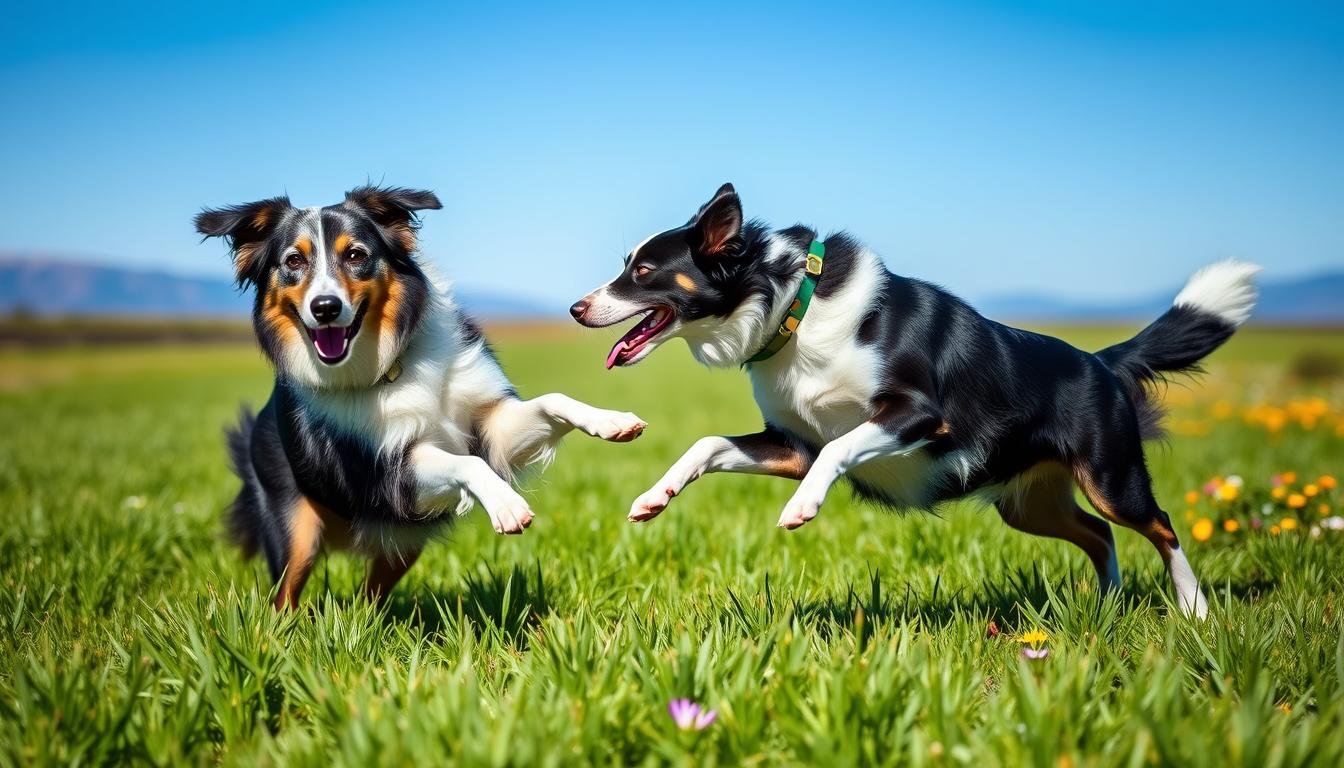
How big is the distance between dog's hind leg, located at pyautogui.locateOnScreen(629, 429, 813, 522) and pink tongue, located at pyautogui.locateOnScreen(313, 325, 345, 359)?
53.5 inches

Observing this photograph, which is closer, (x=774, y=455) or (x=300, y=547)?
(x=774, y=455)

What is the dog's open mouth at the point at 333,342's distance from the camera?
3.75 meters

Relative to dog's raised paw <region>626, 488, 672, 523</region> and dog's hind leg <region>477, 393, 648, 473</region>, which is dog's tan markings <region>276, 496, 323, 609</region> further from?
dog's raised paw <region>626, 488, 672, 523</region>

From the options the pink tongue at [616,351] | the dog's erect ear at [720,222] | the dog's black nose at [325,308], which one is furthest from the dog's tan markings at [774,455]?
the dog's black nose at [325,308]

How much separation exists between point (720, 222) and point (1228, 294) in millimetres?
2531

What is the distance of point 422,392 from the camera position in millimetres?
3916

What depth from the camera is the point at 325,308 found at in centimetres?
361

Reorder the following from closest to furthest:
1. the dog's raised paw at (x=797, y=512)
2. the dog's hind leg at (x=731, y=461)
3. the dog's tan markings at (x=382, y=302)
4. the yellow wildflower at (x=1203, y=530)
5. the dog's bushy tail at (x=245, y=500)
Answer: the dog's raised paw at (x=797, y=512)
the dog's hind leg at (x=731, y=461)
the dog's tan markings at (x=382, y=302)
the dog's bushy tail at (x=245, y=500)
the yellow wildflower at (x=1203, y=530)

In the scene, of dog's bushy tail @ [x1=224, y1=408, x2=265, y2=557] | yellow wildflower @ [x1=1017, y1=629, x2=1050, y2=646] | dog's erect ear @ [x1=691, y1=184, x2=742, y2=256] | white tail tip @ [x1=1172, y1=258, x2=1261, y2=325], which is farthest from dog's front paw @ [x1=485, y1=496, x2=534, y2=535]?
white tail tip @ [x1=1172, y1=258, x2=1261, y2=325]

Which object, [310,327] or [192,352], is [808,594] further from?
[192,352]

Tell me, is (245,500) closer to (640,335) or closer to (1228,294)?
(640,335)

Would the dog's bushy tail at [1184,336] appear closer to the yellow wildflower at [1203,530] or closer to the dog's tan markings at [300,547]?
the yellow wildflower at [1203,530]

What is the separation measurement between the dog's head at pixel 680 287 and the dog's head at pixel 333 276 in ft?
2.72

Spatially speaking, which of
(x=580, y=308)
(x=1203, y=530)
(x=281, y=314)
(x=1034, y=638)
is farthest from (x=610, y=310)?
(x=1203, y=530)
